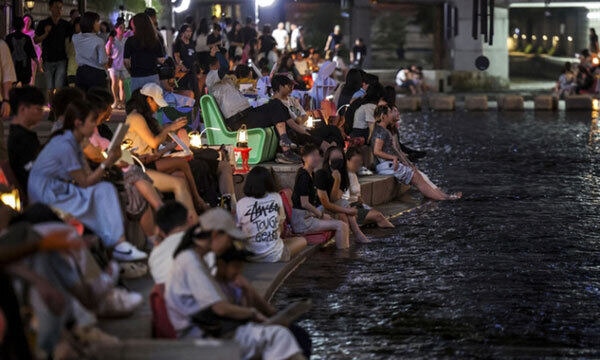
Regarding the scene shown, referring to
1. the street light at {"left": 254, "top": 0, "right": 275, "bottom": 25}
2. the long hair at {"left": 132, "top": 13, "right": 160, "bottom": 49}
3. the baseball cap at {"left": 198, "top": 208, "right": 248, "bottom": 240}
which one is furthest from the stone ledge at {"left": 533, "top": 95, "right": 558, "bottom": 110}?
the baseball cap at {"left": 198, "top": 208, "right": 248, "bottom": 240}

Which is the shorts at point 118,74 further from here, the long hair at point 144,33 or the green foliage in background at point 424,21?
the green foliage in background at point 424,21

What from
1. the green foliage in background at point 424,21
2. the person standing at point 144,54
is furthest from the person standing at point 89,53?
the green foliage in background at point 424,21

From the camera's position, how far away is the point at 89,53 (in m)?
14.0

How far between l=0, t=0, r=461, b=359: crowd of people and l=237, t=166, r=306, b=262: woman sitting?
0.04 ft

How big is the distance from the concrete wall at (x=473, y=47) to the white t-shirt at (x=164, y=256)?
33520mm

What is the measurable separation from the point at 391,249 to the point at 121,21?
32.0 ft

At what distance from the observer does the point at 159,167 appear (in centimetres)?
1002

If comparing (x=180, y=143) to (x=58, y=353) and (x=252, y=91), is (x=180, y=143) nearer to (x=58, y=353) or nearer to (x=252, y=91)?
(x=58, y=353)

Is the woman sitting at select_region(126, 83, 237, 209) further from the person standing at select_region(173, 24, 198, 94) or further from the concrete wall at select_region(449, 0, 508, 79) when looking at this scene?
the concrete wall at select_region(449, 0, 508, 79)

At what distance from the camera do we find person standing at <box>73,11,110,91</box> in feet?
46.0

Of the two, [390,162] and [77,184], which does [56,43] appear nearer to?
[390,162]

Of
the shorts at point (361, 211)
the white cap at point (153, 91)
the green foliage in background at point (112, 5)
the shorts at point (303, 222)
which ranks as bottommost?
the shorts at point (361, 211)

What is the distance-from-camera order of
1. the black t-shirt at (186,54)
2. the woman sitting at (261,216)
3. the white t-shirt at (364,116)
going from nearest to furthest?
the woman sitting at (261,216), the white t-shirt at (364,116), the black t-shirt at (186,54)

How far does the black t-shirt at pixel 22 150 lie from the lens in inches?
328
